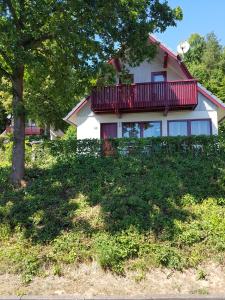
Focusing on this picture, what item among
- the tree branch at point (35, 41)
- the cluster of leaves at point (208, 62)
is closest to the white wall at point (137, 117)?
the tree branch at point (35, 41)

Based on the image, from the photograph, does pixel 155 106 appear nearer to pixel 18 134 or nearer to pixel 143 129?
pixel 143 129

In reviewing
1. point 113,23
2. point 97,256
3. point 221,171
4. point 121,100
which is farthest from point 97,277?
point 121,100

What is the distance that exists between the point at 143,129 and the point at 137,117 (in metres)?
0.77

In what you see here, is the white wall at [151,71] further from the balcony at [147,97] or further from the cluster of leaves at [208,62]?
the cluster of leaves at [208,62]

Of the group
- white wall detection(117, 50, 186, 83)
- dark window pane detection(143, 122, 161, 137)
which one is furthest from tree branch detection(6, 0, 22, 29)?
dark window pane detection(143, 122, 161, 137)

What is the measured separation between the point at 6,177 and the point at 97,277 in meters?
6.89

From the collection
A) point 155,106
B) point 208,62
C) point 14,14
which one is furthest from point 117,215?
point 208,62

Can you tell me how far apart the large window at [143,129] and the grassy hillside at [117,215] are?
7.17 metres

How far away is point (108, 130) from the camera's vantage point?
22.5 metres

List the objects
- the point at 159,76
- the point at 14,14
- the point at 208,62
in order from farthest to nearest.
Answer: the point at 208,62 → the point at 159,76 → the point at 14,14

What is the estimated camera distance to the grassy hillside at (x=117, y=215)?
844 centimetres

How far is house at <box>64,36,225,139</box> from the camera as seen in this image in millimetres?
20750

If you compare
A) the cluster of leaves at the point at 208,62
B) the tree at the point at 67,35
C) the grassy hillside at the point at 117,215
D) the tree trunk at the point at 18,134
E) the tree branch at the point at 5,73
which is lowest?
the grassy hillside at the point at 117,215

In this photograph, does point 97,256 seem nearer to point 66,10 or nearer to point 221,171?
point 221,171
